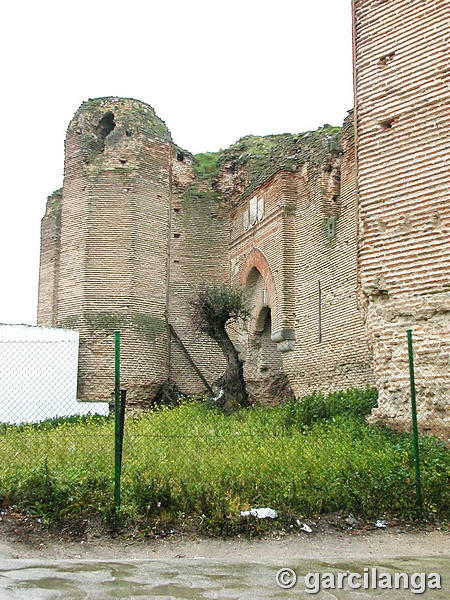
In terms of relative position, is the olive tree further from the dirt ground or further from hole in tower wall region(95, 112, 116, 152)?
the dirt ground

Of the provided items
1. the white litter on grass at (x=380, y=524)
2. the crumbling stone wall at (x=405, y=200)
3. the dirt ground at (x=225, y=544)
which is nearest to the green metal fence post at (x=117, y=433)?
the dirt ground at (x=225, y=544)

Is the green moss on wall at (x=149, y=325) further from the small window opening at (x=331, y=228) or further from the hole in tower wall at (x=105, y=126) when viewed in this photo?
the small window opening at (x=331, y=228)

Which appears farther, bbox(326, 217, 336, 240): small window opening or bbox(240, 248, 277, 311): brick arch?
bbox(240, 248, 277, 311): brick arch

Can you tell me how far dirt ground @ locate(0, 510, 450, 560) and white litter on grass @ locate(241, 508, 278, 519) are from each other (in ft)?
0.61

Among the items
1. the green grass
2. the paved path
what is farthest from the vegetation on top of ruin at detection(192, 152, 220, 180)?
the paved path

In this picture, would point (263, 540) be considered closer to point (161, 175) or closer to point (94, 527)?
point (94, 527)

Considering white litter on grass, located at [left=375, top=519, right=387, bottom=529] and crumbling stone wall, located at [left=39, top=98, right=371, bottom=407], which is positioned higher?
crumbling stone wall, located at [left=39, top=98, right=371, bottom=407]

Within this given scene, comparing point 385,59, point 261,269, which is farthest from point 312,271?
point 385,59

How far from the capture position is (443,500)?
6.41m

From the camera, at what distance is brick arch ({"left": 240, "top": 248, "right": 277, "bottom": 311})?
17.0 metres

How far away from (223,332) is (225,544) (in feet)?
34.2

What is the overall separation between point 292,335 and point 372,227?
7518 millimetres

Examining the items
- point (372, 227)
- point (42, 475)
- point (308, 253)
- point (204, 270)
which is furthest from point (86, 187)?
point (42, 475)

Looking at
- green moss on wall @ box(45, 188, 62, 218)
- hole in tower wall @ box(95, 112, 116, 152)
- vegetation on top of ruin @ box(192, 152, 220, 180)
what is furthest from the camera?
green moss on wall @ box(45, 188, 62, 218)
